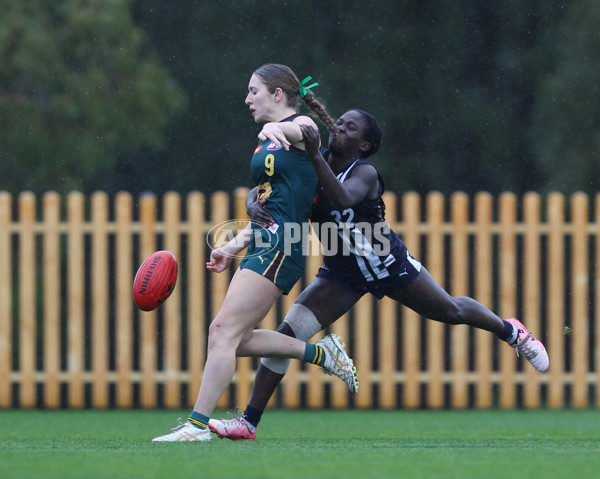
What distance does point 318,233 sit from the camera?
6.16m

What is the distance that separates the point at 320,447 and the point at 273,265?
95 cm

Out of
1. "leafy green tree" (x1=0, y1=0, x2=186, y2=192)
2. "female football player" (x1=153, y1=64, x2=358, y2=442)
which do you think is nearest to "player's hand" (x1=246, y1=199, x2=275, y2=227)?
"female football player" (x1=153, y1=64, x2=358, y2=442)

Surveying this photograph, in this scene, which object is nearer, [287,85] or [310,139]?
[310,139]

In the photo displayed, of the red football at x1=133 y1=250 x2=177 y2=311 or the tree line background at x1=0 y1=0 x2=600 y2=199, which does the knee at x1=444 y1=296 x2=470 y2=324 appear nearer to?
the red football at x1=133 y1=250 x2=177 y2=311

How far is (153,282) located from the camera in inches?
240

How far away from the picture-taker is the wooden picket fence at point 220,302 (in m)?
9.05

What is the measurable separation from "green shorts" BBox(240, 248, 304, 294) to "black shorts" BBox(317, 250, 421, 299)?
1.57 ft

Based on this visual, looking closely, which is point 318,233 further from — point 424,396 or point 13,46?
point 13,46

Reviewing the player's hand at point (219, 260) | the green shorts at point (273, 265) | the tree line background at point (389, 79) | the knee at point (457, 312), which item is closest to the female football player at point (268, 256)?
the green shorts at point (273, 265)

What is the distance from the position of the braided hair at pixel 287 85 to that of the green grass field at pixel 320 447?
5.68 feet

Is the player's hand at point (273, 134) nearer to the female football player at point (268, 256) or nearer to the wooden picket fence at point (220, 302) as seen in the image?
the female football player at point (268, 256)

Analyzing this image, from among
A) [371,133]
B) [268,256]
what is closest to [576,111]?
[371,133]

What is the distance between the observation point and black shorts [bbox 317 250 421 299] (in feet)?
20.1

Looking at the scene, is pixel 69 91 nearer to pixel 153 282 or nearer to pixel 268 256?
pixel 153 282
